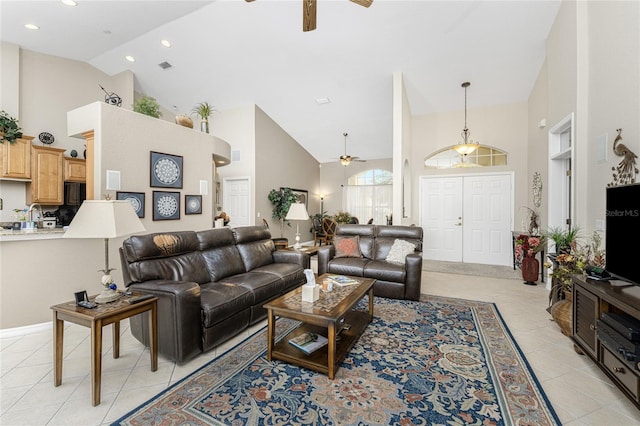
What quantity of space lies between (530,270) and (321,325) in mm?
4135

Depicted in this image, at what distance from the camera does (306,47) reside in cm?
481

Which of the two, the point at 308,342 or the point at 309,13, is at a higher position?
the point at 309,13

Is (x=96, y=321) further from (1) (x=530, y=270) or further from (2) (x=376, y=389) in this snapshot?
(1) (x=530, y=270)

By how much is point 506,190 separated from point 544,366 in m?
4.56

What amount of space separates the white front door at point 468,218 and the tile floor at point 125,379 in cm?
315

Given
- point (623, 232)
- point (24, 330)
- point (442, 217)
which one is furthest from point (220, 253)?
point (442, 217)

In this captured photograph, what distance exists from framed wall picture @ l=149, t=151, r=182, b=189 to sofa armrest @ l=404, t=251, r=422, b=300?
138 inches

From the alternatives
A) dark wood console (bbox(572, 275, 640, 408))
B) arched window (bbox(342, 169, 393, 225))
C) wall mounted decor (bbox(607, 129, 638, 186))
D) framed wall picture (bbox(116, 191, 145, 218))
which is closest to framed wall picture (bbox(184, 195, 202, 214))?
framed wall picture (bbox(116, 191, 145, 218))

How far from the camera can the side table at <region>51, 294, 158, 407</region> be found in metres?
1.69

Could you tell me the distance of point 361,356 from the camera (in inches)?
88.7

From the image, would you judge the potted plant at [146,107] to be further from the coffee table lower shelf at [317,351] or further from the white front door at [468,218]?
the white front door at [468,218]

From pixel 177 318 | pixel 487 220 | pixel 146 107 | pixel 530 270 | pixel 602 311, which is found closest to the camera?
pixel 602 311

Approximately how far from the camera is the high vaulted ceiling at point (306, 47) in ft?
13.0

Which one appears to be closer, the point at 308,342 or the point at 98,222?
the point at 98,222
